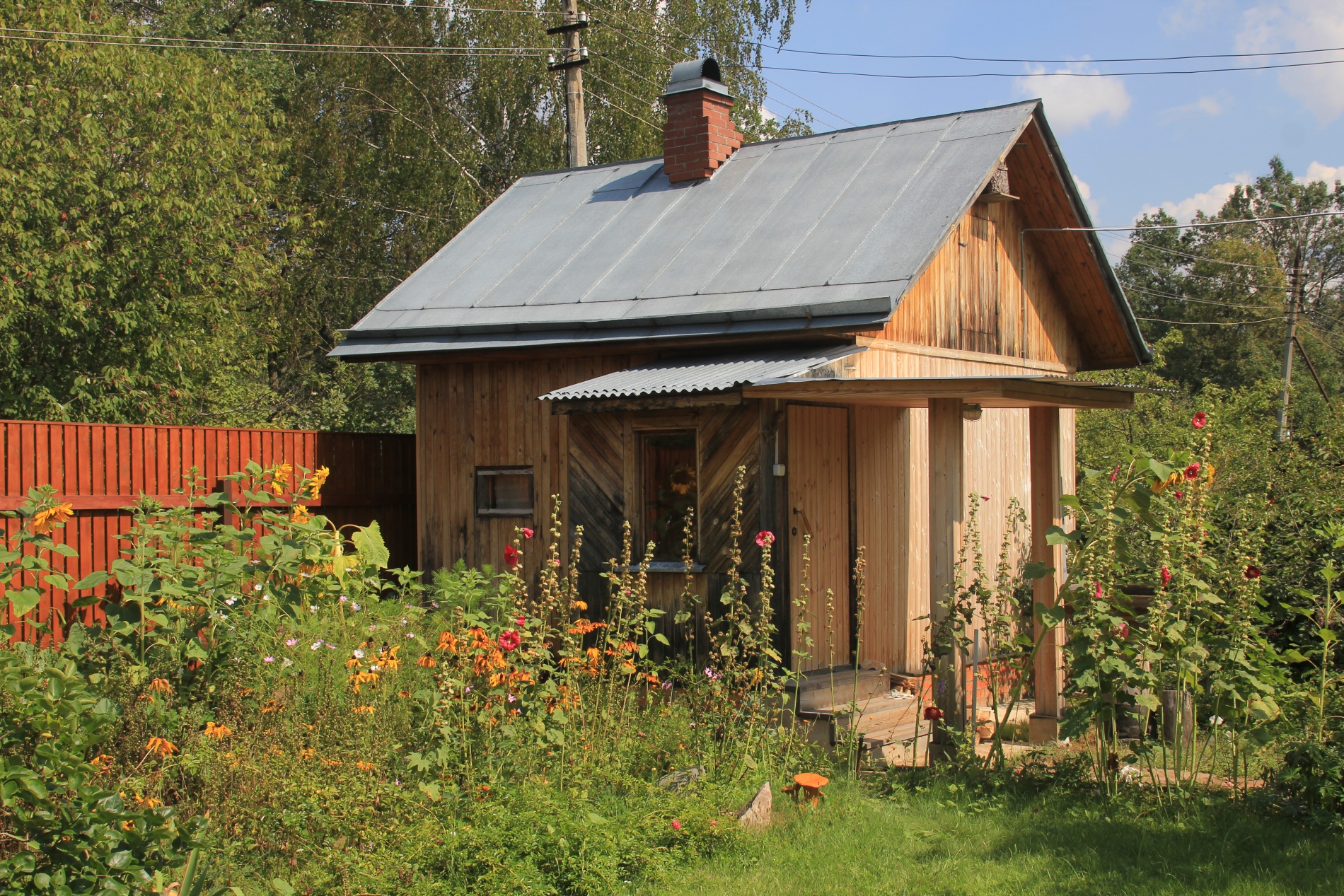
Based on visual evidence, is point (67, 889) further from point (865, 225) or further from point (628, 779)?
point (865, 225)

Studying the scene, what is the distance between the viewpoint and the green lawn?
528 centimetres

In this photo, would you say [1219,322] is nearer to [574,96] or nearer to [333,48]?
[333,48]

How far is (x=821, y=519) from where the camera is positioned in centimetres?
991

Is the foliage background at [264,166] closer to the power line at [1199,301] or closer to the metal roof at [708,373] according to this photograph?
the metal roof at [708,373]

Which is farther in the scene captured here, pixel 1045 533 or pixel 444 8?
pixel 444 8

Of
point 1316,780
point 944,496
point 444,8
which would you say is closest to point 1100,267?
point 944,496

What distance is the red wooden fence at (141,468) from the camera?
10.0 meters

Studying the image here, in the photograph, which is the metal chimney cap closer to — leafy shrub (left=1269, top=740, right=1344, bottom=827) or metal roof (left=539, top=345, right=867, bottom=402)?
metal roof (left=539, top=345, right=867, bottom=402)

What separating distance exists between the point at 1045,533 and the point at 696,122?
6.15m

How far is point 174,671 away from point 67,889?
1688 millimetres

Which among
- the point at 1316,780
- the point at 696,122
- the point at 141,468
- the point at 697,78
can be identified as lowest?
the point at 1316,780

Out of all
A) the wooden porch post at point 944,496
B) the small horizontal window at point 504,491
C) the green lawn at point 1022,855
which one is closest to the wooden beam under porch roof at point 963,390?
the wooden porch post at point 944,496

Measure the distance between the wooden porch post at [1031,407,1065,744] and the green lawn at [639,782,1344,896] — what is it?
10.1 ft

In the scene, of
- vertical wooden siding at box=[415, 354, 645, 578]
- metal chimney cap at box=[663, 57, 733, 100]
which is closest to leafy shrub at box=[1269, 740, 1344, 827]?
vertical wooden siding at box=[415, 354, 645, 578]
